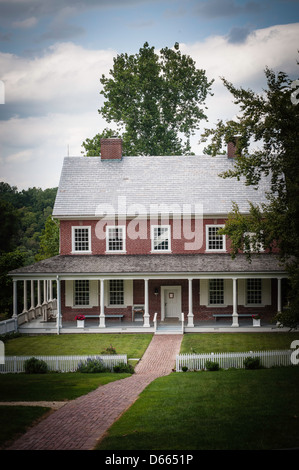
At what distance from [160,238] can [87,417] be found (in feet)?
65.7

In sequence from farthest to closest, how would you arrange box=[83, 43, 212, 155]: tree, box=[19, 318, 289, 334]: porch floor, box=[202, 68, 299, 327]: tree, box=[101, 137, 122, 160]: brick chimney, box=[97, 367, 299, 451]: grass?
box=[83, 43, 212, 155]: tree → box=[101, 137, 122, 160]: brick chimney → box=[19, 318, 289, 334]: porch floor → box=[202, 68, 299, 327]: tree → box=[97, 367, 299, 451]: grass

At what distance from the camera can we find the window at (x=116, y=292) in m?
32.4

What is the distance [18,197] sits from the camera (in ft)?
280

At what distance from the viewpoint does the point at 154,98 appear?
52.8m

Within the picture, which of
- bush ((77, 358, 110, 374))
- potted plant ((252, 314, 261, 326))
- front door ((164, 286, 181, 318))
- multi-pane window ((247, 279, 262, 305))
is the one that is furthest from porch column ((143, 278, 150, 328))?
bush ((77, 358, 110, 374))

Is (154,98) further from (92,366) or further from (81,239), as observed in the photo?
(92,366)

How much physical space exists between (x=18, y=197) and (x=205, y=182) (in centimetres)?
5698

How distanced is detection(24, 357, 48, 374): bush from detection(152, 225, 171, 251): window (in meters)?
14.1

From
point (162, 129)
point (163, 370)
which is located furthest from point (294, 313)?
point (162, 129)

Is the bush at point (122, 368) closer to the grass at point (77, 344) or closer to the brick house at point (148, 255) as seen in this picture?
the grass at point (77, 344)

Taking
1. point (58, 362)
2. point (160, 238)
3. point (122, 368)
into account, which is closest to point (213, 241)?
point (160, 238)

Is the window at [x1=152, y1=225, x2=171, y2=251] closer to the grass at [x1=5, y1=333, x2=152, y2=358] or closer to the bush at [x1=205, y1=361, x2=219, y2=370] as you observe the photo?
the grass at [x1=5, y1=333, x2=152, y2=358]

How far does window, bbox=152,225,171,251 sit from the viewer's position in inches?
1297
